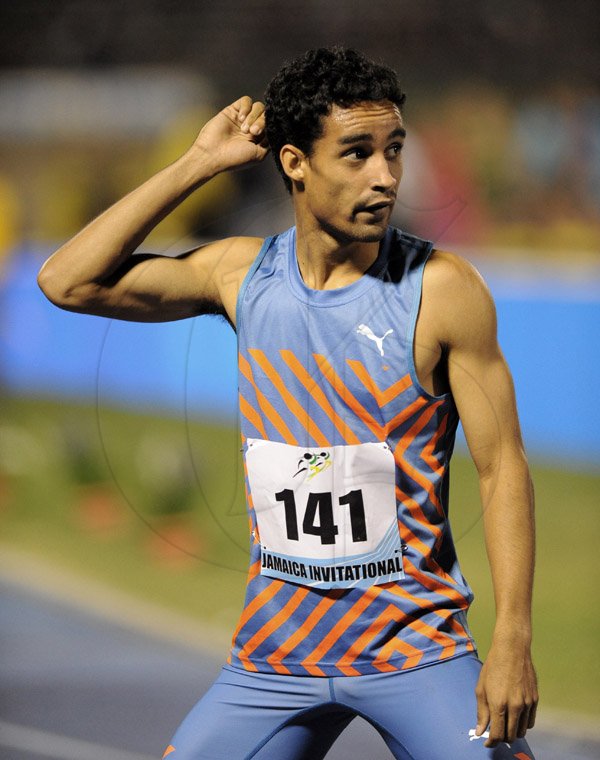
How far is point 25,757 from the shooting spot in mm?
4043

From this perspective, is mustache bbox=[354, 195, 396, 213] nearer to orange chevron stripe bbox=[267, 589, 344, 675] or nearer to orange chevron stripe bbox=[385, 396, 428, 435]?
orange chevron stripe bbox=[385, 396, 428, 435]

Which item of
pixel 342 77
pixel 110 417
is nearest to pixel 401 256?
pixel 342 77

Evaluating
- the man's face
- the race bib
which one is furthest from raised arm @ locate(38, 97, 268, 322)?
the race bib

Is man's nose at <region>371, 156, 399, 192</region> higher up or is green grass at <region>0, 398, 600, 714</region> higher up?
man's nose at <region>371, 156, 399, 192</region>

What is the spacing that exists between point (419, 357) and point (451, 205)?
536 mm

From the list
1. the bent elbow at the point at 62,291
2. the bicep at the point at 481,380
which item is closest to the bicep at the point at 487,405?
the bicep at the point at 481,380

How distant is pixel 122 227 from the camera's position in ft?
8.23

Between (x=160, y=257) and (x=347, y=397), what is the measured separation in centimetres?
49

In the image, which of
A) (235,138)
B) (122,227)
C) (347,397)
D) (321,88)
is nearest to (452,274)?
(347,397)

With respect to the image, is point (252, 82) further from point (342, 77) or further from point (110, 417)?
point (342, 77)

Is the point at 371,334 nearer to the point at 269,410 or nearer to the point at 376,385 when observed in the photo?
the point at 376,385

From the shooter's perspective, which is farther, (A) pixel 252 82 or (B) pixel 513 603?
(A) pixel 252 82

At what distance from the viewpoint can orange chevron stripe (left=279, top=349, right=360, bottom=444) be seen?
2.42m

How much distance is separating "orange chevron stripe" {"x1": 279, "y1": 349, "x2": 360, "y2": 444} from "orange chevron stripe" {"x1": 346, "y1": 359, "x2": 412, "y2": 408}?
77mm
